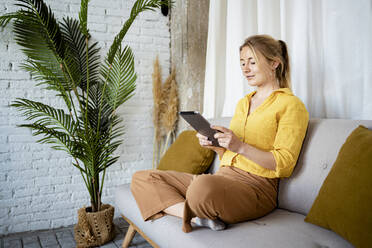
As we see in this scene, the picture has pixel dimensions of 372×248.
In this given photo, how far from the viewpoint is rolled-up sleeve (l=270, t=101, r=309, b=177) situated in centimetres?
137

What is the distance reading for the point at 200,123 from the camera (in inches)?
55.1

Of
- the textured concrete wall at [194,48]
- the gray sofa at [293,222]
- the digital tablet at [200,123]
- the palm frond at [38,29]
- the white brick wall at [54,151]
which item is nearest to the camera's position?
the gray sofa at [293,222]

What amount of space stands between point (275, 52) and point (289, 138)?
0.54 metres

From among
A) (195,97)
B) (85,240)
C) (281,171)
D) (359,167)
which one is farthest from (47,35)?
(359,167)

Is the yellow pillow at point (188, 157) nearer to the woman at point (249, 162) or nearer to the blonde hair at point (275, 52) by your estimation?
the woman at point (249, 162)

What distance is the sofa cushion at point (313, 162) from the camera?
1353 mm

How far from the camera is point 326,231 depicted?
1148 mm

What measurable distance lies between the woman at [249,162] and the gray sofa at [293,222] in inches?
2.1

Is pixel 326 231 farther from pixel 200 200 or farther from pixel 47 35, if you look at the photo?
pixel 47 35

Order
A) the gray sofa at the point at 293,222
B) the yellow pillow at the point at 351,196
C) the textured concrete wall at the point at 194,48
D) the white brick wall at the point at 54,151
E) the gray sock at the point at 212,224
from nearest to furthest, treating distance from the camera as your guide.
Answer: the yellow pillow at the point at 351,196 → the gray sofa at the point at 293,222 → the gray sock at the point at 212,224 → the white brick wall at the point at 54,151 → the textured concrete wall at the point at 194,48

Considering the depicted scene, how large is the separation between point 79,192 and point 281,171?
213 centimetres

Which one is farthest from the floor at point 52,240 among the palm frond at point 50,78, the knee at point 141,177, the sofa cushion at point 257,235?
the palm frond at point 50,78

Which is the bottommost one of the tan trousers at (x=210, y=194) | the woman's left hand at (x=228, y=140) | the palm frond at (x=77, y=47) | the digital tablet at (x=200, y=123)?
the tan trousers at (x=210, y=194)

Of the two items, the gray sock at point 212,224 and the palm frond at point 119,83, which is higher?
the palm frond at point 119,83
